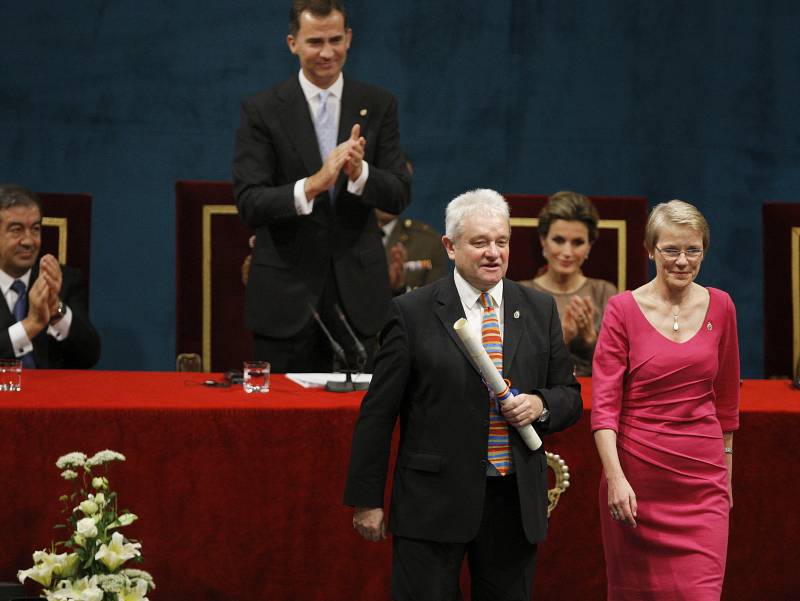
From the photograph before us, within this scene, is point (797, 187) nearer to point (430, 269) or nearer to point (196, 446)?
point (430, 269)

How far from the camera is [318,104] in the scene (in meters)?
3.76

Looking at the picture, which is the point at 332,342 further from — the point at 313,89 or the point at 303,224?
the point at 313,89

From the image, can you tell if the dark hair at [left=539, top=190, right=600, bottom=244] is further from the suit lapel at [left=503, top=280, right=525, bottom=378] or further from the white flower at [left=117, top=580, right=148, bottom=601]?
the white flower at [left=117, top=580, right=148, bottom=601]

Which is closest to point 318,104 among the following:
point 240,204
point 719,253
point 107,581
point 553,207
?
point 240,204

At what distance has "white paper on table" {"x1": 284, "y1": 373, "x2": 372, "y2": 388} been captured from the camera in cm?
337

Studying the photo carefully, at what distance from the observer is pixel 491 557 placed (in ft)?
8.09

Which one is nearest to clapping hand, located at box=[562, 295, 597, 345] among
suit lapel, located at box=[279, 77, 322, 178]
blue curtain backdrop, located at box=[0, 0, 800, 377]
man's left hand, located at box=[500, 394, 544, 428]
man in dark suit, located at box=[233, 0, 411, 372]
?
man in dark suit, located at box=[233, 0, 411, 372]

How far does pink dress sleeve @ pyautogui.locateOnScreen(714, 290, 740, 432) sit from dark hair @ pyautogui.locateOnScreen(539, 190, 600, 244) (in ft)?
5.25

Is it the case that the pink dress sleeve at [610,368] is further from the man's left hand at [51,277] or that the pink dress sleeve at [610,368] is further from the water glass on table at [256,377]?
the man's left hand at [51,277]

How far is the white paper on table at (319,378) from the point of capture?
3.37m

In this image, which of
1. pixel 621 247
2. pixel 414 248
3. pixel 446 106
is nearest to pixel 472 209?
pixel 414 248

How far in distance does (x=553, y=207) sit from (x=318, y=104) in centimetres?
105

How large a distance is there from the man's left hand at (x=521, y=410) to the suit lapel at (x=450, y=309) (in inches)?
3.9

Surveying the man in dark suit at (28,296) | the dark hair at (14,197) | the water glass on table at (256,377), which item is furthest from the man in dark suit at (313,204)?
the dark hair at (14,197)
